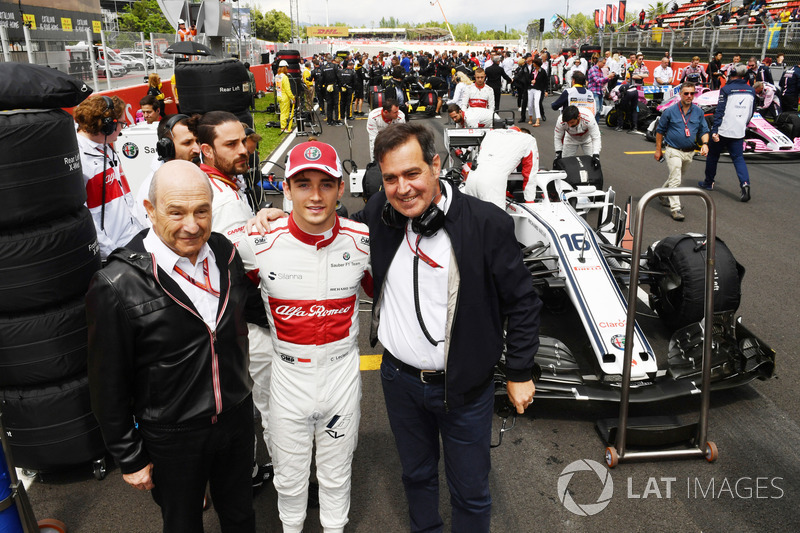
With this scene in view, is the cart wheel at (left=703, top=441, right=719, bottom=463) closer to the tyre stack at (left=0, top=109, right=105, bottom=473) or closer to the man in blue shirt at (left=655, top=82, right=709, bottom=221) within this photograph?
the tyre stack at (left=0, top=109, right=105, bottom=473)

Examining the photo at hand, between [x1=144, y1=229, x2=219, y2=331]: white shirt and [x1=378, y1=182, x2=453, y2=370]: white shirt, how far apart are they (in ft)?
2.34

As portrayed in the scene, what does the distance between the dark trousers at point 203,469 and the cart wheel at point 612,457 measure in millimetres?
2093

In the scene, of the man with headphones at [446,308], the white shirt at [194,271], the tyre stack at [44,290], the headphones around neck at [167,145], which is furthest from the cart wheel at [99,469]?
the headphones around neck at [167,145]

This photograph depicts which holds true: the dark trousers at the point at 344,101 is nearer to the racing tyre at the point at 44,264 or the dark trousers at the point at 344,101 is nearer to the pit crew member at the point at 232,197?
the pit crew member at the point at 232,197

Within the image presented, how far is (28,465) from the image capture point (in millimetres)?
3410

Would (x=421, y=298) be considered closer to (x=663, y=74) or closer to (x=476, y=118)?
(x=476, y=118)

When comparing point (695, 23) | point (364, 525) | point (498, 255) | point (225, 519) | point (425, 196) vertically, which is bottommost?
point (364, 525)

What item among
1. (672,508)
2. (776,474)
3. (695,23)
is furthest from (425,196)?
(695,23)

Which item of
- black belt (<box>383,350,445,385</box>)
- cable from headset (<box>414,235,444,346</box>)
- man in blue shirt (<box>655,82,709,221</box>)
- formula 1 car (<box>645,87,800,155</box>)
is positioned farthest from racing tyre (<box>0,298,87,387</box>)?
formula 1 car (<box>645,87,800,155</box>)

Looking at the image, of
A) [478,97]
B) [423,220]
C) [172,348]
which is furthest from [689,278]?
[478,97]

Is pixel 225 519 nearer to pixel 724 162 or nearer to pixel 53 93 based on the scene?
pixel 53 93

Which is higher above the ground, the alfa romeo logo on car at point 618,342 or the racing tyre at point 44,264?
the racing tyre at point 44,264

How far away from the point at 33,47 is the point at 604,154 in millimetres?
11820

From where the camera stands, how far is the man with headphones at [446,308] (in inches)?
93.9
